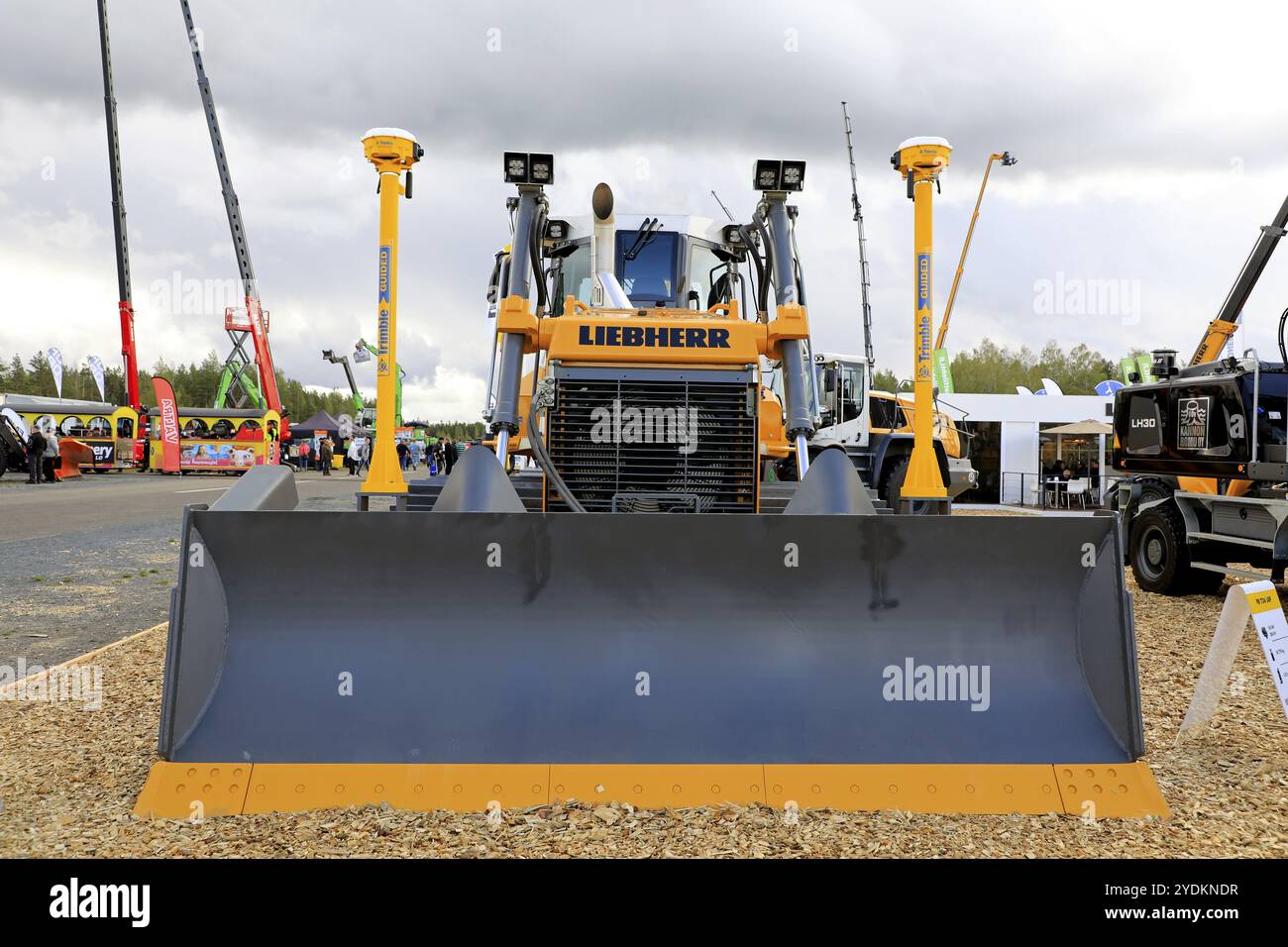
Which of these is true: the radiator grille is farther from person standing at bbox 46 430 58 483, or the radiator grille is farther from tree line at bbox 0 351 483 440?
tree line at bbox 0 351 483 440

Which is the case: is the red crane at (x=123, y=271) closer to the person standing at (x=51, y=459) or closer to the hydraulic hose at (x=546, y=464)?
the person standing at (x=51, y=459)

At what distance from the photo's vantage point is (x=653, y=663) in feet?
10.9

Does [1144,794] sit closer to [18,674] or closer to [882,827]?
[882,827]

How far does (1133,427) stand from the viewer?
403 inches
